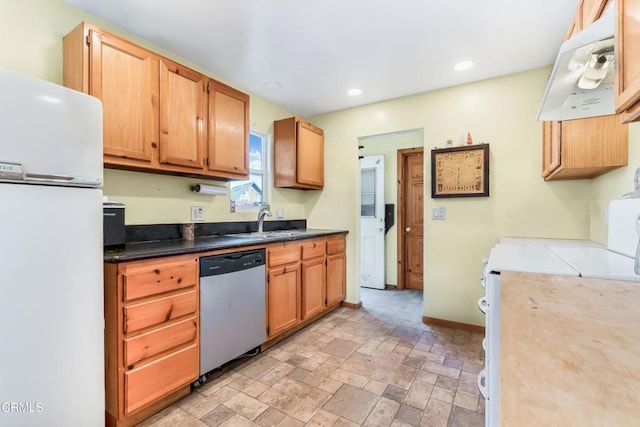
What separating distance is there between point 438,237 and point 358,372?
1581 millimetres

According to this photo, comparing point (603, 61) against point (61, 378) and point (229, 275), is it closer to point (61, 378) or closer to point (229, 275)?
point (229, 275)

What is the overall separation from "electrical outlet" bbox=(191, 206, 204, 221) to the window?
36cm

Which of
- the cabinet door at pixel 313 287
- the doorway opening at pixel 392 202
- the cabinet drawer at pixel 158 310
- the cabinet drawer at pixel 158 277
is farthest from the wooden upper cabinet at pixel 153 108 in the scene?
the doorway opening at pixel 392 202

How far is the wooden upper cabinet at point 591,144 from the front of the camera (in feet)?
5.76

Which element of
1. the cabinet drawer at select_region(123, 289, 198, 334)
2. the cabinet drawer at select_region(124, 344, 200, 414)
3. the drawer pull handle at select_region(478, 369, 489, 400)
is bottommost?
the cabinet drawer at select_region(124, 344, 200, 414)

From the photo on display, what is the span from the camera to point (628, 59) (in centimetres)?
94

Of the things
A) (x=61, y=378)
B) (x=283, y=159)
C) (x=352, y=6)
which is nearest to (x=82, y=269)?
(x=61, y=378)

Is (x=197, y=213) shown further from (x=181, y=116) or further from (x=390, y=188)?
(x=390, y=188)

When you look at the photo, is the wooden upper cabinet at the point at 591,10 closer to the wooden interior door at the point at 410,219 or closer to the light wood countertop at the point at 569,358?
the light wood countertop at the point at 569,358

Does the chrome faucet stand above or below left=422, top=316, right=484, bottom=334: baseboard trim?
above

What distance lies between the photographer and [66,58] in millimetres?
1705

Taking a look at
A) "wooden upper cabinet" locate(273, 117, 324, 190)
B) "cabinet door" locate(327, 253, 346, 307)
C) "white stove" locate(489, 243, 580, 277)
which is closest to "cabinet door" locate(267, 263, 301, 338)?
"cabinet door" locate(327, 253, 346, 307)

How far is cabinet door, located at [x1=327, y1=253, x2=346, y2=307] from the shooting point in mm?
3203

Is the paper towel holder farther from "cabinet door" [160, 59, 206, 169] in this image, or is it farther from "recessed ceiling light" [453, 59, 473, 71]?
"recessed ceiling light" [453, 59, 473, 71]
